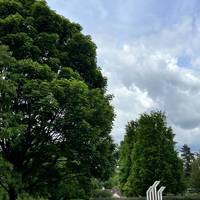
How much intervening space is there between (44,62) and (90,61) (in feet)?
9.38

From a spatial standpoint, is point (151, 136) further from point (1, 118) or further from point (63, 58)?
point (1, 118)

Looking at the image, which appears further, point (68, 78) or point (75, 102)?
point (68, 78)

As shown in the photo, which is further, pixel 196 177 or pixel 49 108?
pixel 196 177

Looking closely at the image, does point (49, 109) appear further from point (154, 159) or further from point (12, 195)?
point (154, 159)

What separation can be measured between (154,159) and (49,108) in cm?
2083

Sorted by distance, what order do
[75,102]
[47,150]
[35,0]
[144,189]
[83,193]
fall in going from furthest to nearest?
[144,189] → [35,0] → [83,193] → [47,150] → [75,102]

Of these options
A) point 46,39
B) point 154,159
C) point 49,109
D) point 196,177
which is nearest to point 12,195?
point 49,109

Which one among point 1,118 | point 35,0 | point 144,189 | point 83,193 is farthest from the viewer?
point 144,189

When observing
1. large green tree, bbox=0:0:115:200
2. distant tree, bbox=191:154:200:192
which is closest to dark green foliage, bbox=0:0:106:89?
large green tree, bbox=0:0:115:200

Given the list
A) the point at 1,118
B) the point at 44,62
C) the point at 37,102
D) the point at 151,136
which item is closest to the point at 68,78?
the point at 44,62

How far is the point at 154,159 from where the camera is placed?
37406 millimetres

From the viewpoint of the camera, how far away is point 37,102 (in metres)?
18.4

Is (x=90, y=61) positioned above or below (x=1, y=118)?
above

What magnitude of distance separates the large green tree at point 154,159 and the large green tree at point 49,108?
15.2m
